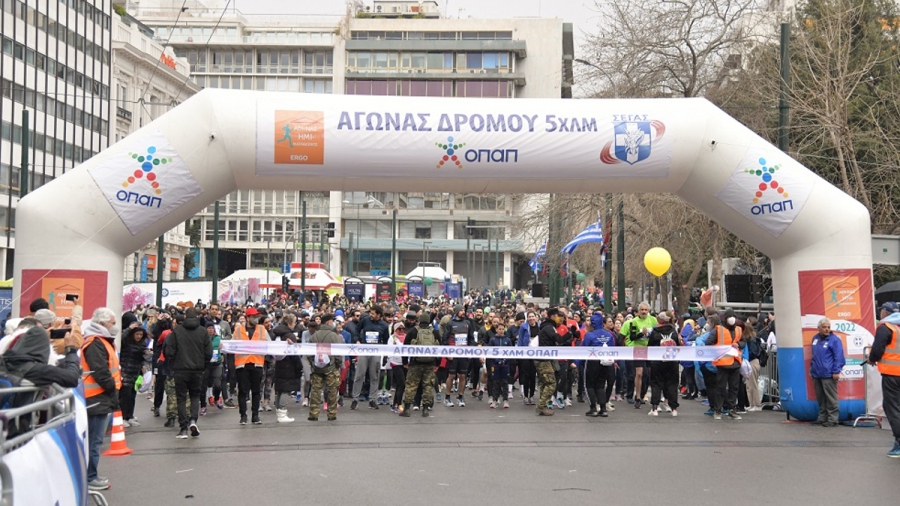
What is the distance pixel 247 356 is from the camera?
1408cm

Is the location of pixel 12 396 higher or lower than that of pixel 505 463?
higher

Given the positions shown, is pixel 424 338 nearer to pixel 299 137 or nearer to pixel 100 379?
pixel 299 137

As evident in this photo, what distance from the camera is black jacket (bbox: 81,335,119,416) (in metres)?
9.43

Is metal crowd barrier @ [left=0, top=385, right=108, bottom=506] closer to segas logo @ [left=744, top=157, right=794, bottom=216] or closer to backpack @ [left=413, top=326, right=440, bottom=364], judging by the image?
backpack @ [left=413, top=326, right=440, bottom=364]

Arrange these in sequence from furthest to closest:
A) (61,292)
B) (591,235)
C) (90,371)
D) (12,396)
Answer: (591,235) → (61,292) → (90,371) → (12,396)

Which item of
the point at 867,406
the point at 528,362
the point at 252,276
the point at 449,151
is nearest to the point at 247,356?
the point at 449,151

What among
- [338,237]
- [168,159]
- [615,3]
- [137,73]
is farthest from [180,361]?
[338,237]

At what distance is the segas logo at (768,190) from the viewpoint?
44.2ft

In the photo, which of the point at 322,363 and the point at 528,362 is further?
the point at 528,362

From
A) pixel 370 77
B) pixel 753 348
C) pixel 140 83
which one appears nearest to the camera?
pixel 753 348

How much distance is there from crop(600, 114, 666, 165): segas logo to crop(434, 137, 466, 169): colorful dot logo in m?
1.95

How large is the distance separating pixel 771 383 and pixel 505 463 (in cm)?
773

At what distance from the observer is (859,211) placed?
1374 centimetres

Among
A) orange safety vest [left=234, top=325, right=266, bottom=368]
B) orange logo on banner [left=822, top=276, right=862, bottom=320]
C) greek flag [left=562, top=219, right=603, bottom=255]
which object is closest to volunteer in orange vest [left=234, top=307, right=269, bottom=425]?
orange safety vest [left=234, top=325, right=266, bottom=368]
